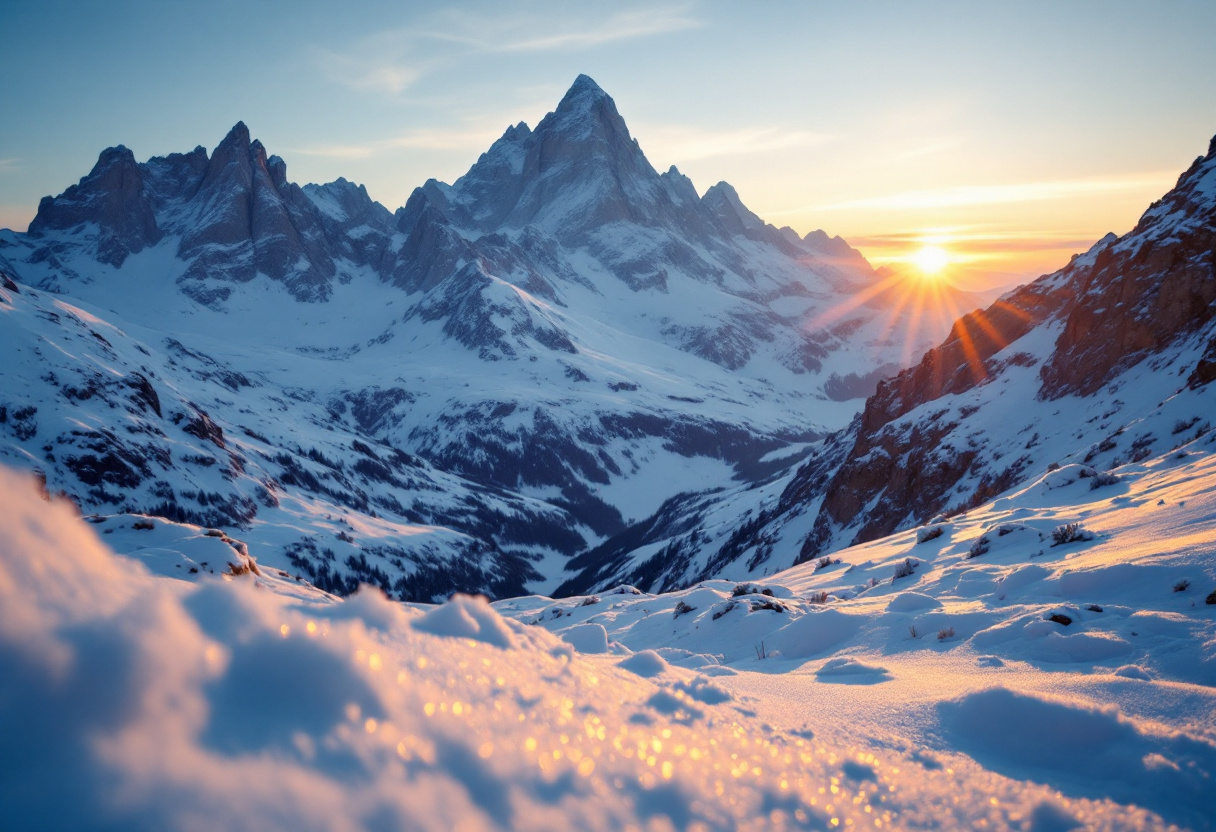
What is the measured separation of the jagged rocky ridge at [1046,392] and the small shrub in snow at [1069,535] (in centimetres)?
1205

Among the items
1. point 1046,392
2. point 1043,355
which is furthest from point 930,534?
point 1043,355

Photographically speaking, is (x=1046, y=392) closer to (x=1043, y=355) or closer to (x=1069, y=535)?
(x=1043, y=355)

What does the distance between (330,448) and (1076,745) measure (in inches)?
5314

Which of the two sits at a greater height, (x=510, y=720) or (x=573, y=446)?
(x=510, y=720)

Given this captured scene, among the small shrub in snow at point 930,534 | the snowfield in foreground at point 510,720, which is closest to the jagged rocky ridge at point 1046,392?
the small shrub in snow at point 930,534

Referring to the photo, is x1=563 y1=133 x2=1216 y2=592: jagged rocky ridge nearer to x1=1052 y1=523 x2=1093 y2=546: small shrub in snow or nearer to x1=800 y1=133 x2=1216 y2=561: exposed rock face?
x1=800 y1=133 x2=1216 y2=561: exposed rock face

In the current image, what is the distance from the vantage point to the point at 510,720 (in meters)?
3.07

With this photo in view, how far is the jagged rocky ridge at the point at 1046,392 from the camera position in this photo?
2731 centimetres

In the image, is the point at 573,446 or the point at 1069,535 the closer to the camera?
the point at 1069,535

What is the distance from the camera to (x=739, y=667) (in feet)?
26.9

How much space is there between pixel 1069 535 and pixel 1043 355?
3425 centimetres

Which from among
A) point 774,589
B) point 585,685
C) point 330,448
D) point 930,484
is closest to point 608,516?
point 330,448

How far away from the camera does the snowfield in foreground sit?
2.01m

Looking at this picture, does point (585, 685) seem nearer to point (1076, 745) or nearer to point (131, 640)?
point (131, 640)
